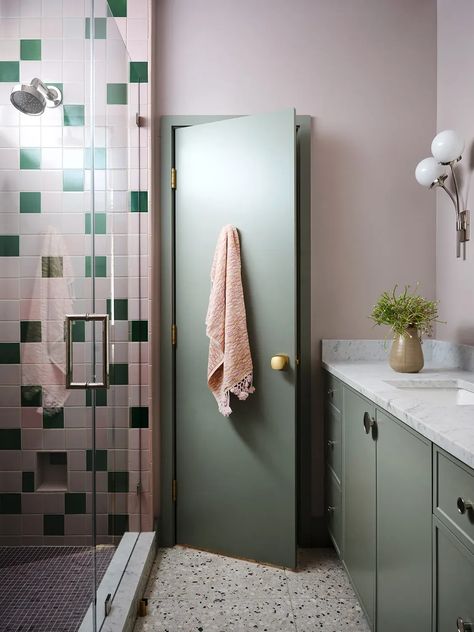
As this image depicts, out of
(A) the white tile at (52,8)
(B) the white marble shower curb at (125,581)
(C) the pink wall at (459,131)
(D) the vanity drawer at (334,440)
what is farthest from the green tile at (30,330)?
(C) the pink wall at (459,131)

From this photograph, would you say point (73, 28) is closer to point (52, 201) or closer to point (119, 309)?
point (52, 201)

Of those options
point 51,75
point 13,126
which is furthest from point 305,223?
point 13,126

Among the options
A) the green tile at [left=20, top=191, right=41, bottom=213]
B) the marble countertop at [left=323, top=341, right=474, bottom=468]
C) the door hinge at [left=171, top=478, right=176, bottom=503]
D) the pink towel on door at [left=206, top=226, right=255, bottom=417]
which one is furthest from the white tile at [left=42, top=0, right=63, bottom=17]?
the door hinge at [left=171, top=478, right=176, bottom=503]

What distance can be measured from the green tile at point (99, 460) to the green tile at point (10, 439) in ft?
1.30

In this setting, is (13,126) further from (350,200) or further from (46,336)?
(350,200)

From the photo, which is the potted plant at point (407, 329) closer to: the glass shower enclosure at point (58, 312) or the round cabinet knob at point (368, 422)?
the round cabinet knob at point (368, 422)

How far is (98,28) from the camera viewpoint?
167 centimetres

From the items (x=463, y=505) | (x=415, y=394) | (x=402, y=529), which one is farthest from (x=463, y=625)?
(x=415, y=394)

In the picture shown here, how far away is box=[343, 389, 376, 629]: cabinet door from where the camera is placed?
1621 mm

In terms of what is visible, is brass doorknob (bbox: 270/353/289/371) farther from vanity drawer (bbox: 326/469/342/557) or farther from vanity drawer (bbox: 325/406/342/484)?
vanity drawer (bbox: 326/469/342/557)

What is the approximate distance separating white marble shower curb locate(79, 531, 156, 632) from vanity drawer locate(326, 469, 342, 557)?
0.80m

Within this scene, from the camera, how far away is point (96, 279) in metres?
1.61

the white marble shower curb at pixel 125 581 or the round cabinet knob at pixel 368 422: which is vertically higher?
the round cabinet knob at pixel 368 422

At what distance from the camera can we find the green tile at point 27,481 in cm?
115
